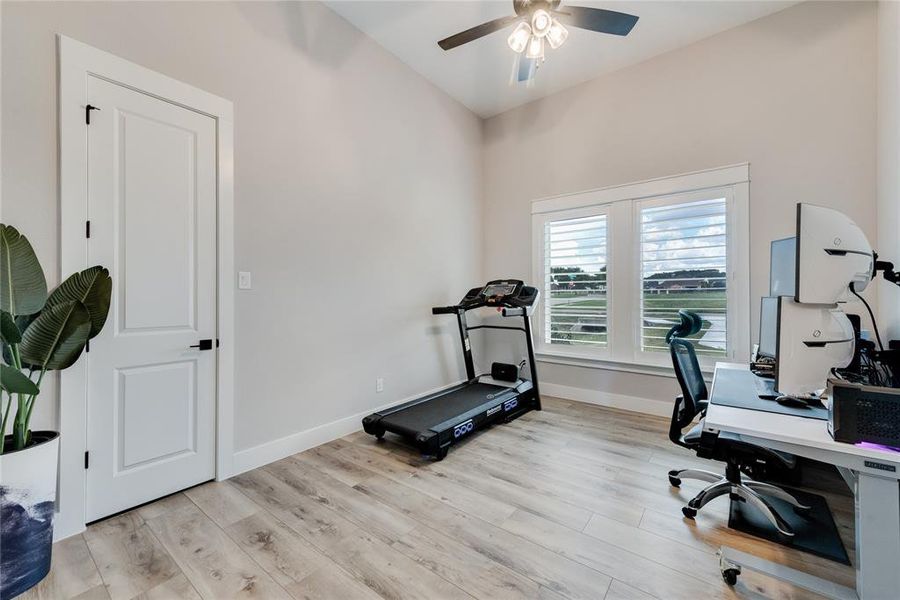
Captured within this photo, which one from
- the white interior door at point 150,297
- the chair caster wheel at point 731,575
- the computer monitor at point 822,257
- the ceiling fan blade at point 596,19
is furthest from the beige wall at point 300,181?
the computer monitor at point 822,257

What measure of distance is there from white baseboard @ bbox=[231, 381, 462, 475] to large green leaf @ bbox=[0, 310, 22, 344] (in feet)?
4.46

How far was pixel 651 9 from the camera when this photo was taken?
3.12 meters

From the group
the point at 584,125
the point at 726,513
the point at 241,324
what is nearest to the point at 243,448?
the point at 241,324

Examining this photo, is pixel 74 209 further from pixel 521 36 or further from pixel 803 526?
pixel 803 526

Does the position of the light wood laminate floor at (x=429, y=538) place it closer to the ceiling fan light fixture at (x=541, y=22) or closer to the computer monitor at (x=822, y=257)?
the computer monitor at (x=822, y=257)

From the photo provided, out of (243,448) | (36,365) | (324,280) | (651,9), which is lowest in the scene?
(243,448)

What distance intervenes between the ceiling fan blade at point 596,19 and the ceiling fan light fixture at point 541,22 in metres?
0.11

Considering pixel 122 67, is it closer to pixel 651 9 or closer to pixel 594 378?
pixel 651 9

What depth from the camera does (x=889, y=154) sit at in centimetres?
248

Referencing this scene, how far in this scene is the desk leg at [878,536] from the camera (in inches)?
47.0

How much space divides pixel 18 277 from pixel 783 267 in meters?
3.93

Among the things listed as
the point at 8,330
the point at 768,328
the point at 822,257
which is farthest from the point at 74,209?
the point at 768,328

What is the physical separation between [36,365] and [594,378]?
4.34 meters

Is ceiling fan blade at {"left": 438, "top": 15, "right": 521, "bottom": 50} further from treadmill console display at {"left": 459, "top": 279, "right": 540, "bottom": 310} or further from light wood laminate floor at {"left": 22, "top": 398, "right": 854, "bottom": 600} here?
light wood laminate floor at {"left": 22, "top": 398, "right": 854, "bottom": 600}
